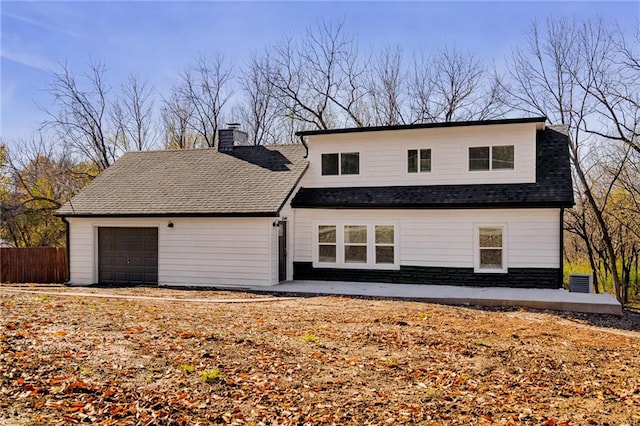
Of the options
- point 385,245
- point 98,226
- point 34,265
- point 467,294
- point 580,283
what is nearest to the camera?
point 467,294

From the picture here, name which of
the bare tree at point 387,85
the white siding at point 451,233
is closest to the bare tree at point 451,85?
the bare tree at point 387,85

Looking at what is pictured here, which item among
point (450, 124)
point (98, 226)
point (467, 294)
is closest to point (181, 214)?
point (98, 226)

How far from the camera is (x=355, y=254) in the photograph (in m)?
17.0

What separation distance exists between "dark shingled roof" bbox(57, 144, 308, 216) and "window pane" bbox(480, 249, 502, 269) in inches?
244

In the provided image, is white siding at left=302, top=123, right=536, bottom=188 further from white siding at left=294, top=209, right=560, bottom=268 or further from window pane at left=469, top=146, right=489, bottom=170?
white siding at left=294, top=209, right=560, bottom=268

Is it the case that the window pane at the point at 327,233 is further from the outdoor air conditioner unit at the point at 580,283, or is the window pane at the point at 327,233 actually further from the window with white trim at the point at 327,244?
the outdoor air conditioner unit at the point at 580,283

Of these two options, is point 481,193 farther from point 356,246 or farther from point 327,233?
point 327,233

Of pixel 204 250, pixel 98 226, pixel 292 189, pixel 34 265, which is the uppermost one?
pixel 292 189

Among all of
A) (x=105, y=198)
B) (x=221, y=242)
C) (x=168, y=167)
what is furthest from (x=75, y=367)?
(x=168, y=167)

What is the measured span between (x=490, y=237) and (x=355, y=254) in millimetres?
4139

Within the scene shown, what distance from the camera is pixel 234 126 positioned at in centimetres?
2111

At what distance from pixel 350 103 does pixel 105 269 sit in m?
17.7

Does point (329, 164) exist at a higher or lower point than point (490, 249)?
higher

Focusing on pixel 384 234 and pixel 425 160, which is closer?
pixel 384 234
